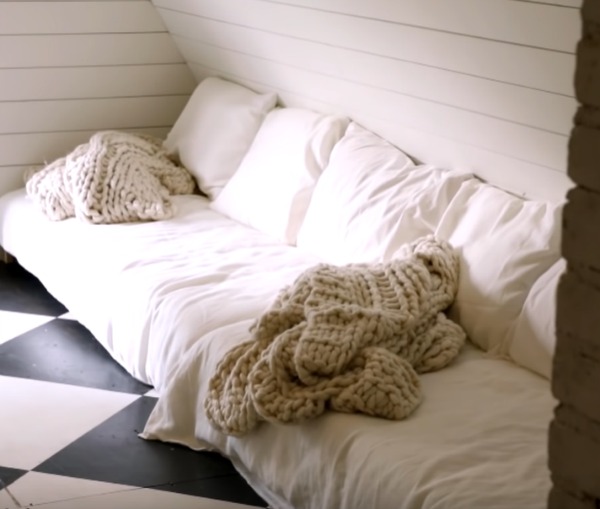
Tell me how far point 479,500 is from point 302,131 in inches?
67.8

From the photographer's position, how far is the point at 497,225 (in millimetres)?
2367

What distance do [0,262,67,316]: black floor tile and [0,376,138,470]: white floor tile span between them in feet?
1.96

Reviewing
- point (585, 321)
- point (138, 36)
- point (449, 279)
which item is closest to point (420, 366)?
point (449, 279)

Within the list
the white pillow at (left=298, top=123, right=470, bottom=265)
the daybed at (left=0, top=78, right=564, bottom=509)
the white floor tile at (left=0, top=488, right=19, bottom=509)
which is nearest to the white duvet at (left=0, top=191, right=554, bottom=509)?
the daybed at (left=0, top=78, right=564, bottom=509)

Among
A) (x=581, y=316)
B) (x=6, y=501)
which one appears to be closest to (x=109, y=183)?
(x=6, y=501)

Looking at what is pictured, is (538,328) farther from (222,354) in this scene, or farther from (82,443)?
(82,443)

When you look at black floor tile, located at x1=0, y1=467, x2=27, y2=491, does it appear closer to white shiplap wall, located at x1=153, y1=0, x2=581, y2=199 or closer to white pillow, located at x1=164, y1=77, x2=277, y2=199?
white shiplap wall, located at x1=153, y1=0, x2=581, y2=199

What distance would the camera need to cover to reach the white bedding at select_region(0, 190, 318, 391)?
2609 millimetres

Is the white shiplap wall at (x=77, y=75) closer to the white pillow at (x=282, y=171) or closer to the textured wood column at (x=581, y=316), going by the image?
the white pillow at (x=282, y=171)

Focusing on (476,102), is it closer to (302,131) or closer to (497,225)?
(497,225)

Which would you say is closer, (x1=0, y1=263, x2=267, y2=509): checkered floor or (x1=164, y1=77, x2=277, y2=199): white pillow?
(x1=0, y1=263, x2=267, y2=509): checkered floor

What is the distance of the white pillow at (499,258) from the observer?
2248 mm

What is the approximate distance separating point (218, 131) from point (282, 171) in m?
0.48

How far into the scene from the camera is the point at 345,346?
80.4 inches
